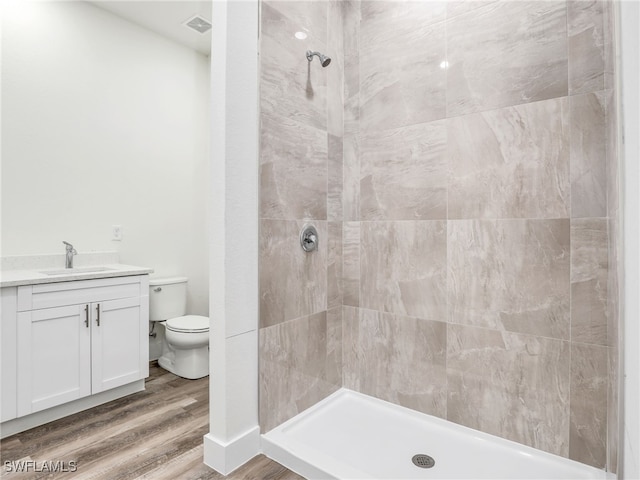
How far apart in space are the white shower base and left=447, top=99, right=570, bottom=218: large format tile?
1.08 m

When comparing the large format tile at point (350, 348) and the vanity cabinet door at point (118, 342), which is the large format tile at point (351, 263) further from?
the vanity cabinet door at point (118, 342)

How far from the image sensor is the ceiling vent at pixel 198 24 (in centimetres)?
289

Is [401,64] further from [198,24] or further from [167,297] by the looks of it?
[167,297]

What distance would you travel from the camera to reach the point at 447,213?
1803mm

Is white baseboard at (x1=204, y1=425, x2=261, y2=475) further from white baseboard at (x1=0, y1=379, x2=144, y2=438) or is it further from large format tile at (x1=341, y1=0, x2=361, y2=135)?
large format tile at (x1=341, y1=0, x2=361, y2=135)

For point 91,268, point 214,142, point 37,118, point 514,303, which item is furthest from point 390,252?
point 37,118

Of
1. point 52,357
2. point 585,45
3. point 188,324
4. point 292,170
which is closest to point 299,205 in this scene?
point 292,170

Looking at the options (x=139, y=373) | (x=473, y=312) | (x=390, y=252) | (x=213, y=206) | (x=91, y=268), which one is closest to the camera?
(x=213, y=206)

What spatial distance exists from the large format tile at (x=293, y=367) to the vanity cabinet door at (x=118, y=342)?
1.20m

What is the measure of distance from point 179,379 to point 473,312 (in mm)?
2172

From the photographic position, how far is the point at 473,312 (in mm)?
1744

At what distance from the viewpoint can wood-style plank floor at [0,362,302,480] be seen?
5.08 feet

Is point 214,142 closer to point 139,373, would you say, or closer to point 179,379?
point 139,373

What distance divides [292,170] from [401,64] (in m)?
0.85
